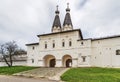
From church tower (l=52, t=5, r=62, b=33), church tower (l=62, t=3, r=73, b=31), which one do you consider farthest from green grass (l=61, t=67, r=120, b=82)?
church tower (l=52, t=5, r=62, b=33)

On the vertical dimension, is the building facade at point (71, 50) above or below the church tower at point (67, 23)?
below

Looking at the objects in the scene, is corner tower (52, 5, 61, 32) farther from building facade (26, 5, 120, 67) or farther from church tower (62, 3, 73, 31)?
church tower (62, 3, 73, 31)

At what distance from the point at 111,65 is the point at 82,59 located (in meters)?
5.95

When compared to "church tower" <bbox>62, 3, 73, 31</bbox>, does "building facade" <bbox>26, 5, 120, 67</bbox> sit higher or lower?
lower

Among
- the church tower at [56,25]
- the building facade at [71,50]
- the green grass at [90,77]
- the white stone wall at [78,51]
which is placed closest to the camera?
the green grass at [90,77]

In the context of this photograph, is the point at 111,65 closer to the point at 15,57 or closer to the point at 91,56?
the point at 91,56

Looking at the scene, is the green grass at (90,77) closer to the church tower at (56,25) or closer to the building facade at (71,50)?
the building facade at (71,50)

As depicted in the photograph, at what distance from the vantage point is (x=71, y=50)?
42469 millimetres

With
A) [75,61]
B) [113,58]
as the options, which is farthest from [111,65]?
[75,61]

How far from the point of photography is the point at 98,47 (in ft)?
131

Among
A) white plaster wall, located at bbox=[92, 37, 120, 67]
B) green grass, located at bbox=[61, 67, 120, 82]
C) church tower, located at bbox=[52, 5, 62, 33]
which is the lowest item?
green grass, located at bbox=[61, 67, 120, 82]

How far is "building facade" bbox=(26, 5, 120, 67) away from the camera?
1526 inches

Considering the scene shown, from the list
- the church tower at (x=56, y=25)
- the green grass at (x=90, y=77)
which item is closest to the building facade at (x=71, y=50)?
the church tower at (x=56, y=25)

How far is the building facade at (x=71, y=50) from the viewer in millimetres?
38750
